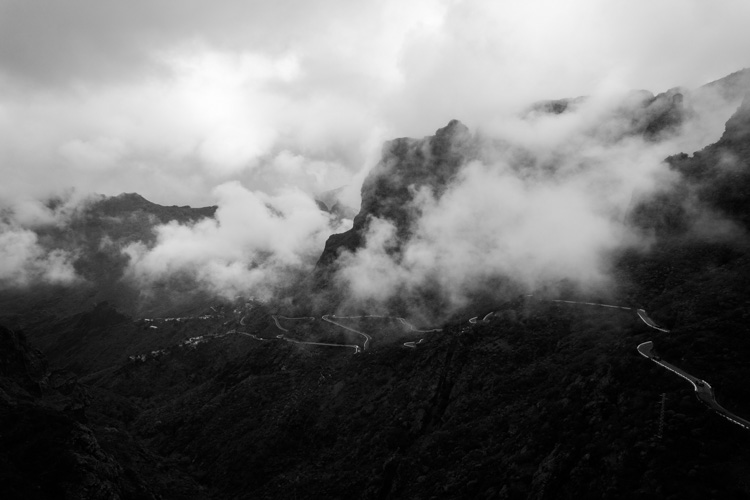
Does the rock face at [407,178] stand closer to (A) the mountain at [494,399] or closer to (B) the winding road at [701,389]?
(A) the mountain at [494,399]

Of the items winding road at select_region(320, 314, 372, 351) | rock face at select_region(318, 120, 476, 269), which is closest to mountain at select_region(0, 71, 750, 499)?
winding road at select_region(320, 314, 372, 351)

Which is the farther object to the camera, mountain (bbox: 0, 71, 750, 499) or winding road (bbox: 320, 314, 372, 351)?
winding road (bbox: 320, 314, 372, 351)

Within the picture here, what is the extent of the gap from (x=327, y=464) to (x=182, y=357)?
13004cm

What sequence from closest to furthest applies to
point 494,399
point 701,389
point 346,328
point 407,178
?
point 701,389, point 494,399, point 346,328, point 407,178

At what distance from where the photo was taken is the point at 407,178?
600ft

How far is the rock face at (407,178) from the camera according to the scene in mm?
173750

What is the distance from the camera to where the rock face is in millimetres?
173750

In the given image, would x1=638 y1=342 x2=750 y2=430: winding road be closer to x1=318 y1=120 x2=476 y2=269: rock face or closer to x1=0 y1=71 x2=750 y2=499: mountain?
x1=0 y1=71 x2=750 y2=499: mountain

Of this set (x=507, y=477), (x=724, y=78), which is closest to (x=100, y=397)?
(x=507, y=477)

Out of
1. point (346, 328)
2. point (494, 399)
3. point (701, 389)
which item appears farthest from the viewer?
point (346, 328)

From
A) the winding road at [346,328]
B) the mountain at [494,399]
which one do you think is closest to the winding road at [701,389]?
the mountain at [494,399]

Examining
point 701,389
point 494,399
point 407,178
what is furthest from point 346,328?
point 701,389

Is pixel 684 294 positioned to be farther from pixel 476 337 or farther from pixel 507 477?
pixel 507 477

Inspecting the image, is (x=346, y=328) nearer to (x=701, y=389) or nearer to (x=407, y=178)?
(x=407, y=178)
